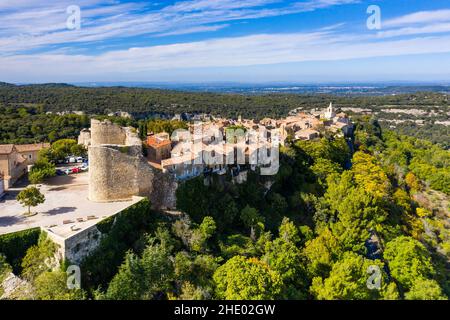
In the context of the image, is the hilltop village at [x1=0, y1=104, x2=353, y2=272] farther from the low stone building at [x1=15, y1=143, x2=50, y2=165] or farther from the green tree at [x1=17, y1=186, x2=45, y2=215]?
the low stone building at [x1=15, y1=143, x2=50, y2=165]

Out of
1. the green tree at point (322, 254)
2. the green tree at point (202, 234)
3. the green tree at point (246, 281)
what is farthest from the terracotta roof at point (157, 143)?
the green tree at point (322, 254)

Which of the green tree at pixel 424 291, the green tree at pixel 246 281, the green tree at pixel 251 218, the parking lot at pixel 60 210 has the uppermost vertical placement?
the parking lot at pixel 60 210

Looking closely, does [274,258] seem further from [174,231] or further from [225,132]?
[225,132]

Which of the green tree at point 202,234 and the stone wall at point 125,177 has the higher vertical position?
the stone wall at point 125,177

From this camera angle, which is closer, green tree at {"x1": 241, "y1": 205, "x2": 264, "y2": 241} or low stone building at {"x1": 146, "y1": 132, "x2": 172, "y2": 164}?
green tree at {"x1": 241, "y1": 205, "x2": 264, "y2": 241}

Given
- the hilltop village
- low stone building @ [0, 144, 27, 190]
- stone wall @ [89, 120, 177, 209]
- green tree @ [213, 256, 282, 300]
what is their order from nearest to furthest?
1. green tree @ [213, 256, 282, 300]
2. the hilltop village
3. stone wall @ [89, 120, 177, 209]
4. low stone building @ [0, 144, 27, 190]

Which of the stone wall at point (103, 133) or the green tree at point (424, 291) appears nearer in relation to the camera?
the green tree at point (424, 291)

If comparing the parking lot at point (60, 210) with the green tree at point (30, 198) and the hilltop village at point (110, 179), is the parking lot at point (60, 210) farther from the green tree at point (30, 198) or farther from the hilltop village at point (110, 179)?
the green tree at point (30, 198)

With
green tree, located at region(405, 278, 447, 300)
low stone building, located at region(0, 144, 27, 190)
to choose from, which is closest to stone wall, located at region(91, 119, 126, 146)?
low stone building, located at region(0, 144, 27, 190)

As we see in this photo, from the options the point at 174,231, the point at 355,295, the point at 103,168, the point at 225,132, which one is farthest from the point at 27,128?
the point at 355,295
